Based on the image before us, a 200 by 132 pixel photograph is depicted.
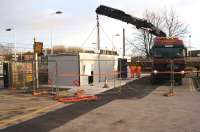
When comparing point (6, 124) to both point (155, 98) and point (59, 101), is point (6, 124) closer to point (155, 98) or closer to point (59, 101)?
point (59, 101)

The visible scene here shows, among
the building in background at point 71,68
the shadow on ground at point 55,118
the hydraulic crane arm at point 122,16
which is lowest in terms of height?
the shadow on ground at point 55,118

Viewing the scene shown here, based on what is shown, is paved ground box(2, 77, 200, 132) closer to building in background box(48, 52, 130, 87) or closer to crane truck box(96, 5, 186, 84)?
crane truck box(96, 5, 186, 84)

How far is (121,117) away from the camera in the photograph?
531 inches

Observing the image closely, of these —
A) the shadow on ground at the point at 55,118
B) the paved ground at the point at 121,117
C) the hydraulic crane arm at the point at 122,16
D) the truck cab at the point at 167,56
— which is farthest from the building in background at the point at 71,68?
the shadow on ground at the point at 55,118

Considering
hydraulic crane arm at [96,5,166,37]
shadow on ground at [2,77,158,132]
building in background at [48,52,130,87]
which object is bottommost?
shadow on ground at [2,77,158,132]

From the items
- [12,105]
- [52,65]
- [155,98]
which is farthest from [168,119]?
[52,65]

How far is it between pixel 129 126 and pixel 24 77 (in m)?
18.7

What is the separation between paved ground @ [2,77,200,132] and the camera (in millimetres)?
11438

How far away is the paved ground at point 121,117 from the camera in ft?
37.5

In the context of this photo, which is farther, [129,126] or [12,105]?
[12,105]

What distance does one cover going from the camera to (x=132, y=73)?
129ft

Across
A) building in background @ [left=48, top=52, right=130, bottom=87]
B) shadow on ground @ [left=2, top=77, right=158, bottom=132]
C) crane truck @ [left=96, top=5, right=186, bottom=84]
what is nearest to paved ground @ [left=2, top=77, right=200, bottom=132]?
shadow on ground @ [left=2, top=77, right=158, bottom=132]

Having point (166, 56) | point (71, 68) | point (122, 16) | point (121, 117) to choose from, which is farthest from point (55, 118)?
point (122, 16)

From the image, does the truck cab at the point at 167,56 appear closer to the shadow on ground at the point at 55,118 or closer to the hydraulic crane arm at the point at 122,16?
the hydraulic crane arm at the point at 122,16
